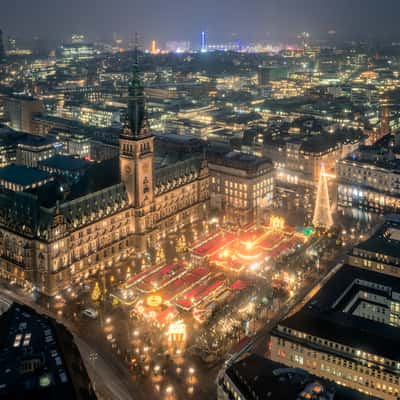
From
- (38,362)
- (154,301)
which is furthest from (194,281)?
(38,362)

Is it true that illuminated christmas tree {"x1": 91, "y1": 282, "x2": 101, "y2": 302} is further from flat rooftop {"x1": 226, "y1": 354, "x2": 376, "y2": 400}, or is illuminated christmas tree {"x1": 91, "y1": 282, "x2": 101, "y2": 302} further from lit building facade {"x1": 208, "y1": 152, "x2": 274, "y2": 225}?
lit building facade {"x1": 208, "y1": 152, "x2": 274, "y2": 225}

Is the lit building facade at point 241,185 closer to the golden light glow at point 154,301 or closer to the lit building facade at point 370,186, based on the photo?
the lit building facade at point 370,186

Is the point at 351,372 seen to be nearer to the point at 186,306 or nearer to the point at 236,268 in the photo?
the point at 186,306

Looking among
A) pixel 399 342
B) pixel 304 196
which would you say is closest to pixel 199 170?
pixel 304 196

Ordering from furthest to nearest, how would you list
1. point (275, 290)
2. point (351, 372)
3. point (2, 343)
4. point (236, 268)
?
point (236, 268) < point (275, 290) < point (351, 372) < point (2, 343)

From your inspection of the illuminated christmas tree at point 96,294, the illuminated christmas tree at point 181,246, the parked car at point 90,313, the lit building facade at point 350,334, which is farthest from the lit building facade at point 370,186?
the parked car at point 90,313

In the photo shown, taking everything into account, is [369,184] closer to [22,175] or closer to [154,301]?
[154,301]
